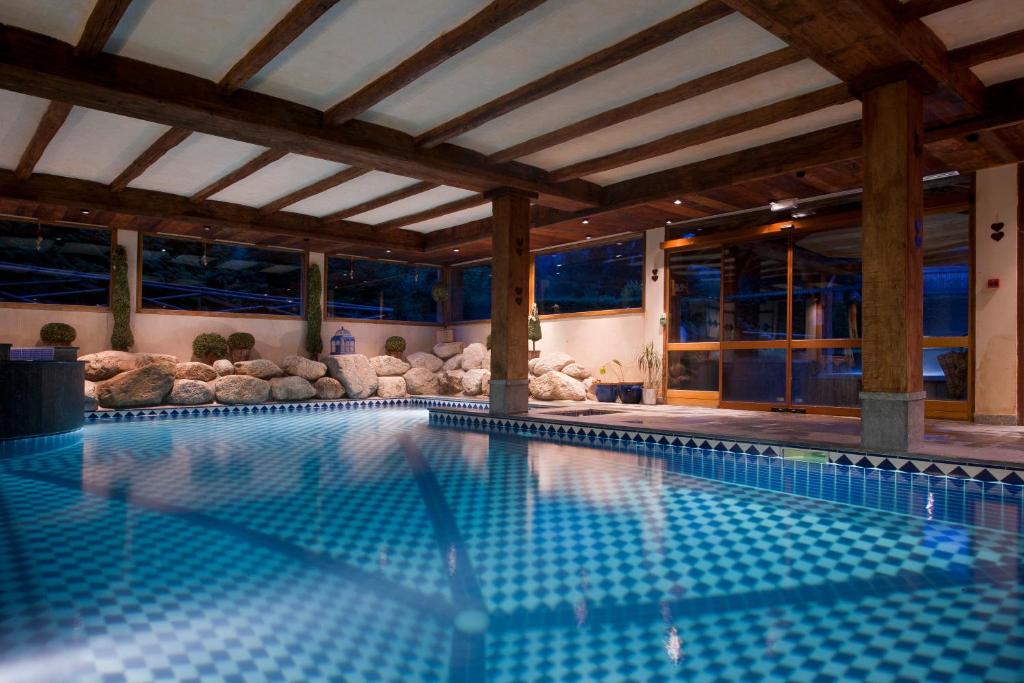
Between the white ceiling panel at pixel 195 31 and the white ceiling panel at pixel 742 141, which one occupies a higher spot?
the white ceiling panel at pixel 195 31

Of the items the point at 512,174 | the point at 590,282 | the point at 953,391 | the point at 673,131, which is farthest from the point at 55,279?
the point at 953,391

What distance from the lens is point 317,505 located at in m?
4.44

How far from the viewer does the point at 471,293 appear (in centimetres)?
1587

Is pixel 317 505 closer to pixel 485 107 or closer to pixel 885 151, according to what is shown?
pixel 485 107

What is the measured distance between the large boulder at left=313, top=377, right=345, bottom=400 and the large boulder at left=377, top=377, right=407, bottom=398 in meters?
0.96

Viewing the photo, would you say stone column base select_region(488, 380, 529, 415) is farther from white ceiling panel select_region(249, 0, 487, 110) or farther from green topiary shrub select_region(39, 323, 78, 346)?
green topiary shrub select_region(39, 323, 78, 346)

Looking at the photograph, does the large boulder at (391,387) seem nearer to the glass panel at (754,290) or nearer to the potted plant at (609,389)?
the potted plant at (609,389)

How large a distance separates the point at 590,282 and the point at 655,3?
8.56 metres

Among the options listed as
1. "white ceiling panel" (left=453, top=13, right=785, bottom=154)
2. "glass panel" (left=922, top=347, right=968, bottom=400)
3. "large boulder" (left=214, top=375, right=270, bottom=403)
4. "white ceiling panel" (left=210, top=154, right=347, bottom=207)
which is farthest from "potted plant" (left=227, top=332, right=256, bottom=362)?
"glass panel" (left=922, top=347, right=968, bottom=400)

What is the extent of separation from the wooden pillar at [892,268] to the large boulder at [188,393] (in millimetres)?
10078

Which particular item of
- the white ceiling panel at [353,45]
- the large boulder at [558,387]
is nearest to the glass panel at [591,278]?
the large boulder at [558,387]

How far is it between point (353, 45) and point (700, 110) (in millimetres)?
3398

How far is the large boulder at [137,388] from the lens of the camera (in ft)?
32.8

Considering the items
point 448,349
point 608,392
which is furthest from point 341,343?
point 608,392
